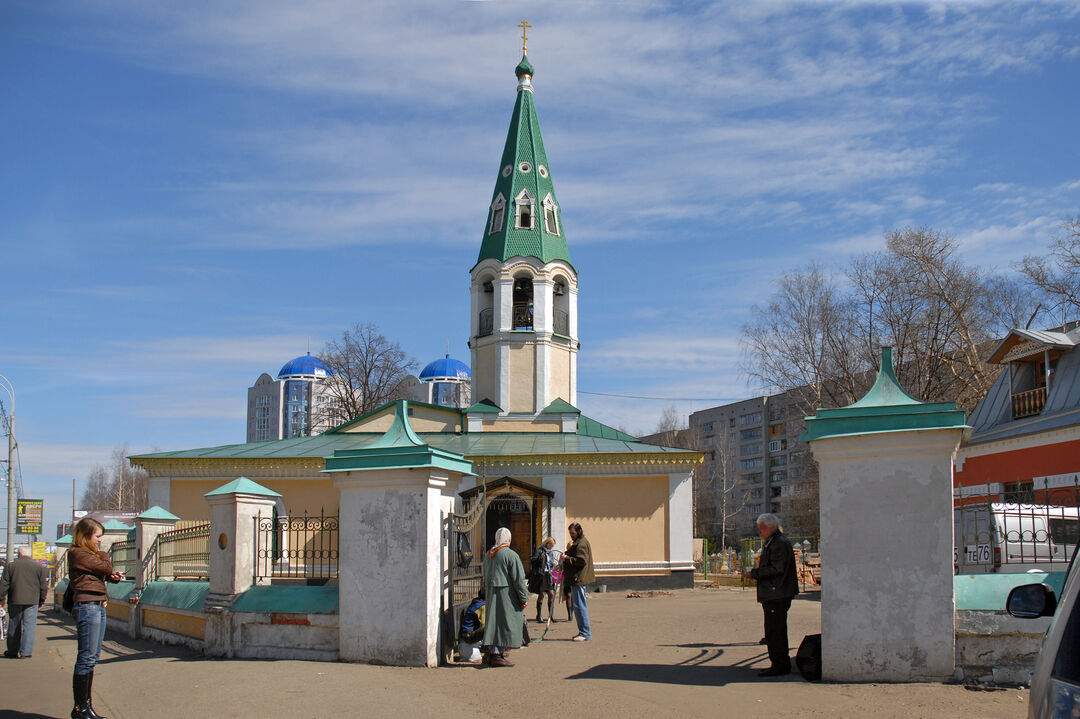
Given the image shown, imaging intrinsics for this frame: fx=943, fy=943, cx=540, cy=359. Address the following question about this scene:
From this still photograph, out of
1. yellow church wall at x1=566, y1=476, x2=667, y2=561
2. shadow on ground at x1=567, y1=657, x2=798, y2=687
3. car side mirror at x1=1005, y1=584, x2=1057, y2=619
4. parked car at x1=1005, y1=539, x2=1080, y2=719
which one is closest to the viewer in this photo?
parked car at x1=1005, y1=539, x2=1080, y2=719

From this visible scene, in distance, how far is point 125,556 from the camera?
16.7m

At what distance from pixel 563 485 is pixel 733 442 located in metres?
71.6

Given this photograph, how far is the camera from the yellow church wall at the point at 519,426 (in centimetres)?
2716

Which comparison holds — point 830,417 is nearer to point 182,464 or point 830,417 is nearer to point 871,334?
point 182,464

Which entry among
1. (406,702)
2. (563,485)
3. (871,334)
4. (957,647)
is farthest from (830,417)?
(871,334)

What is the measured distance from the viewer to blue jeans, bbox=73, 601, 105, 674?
7445mm

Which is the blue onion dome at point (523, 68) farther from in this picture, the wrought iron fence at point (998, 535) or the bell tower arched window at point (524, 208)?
the wrought iron fence at point (998, 535)

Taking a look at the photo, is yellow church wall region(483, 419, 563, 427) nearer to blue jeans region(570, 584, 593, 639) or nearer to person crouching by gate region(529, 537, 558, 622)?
person crouching by gate region(529, 537, 558, 622)

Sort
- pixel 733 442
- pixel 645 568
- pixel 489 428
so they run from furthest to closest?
pixel 733 442
pixel 489 428
pixel 645 568

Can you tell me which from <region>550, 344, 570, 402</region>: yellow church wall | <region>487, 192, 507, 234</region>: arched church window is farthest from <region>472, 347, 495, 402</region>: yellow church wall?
<region>487, 192, 507, 234</region>: arched church window

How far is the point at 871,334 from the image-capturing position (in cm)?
3044

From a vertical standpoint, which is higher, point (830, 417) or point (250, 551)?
point (830, 417)

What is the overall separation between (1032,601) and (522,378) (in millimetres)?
23386

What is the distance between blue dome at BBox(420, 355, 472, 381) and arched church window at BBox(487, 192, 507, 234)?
157 ft
